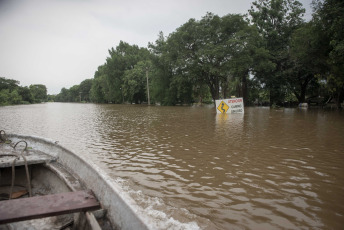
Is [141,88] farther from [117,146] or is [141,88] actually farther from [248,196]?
[248,196]

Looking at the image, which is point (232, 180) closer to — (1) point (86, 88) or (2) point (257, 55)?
(2) point (257, 55)

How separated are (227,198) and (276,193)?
Result: 90 centimetres

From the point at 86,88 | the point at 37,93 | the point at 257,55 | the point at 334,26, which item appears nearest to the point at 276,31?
the point at 257,55

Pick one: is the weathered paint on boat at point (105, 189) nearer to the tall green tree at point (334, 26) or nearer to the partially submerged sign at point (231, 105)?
the partially submerged sign at point (231, 105)

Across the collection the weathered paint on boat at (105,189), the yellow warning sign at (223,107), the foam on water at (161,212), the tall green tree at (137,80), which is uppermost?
the tall green tree at (137,80)

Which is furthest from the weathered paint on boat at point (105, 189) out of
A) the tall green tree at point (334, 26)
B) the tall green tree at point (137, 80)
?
the tall green tree at point (137, 80)

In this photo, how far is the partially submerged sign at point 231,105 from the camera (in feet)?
61.2

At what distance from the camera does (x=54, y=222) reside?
2949 millimetres

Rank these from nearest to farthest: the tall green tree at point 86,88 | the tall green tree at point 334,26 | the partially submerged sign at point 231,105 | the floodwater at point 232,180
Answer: the floodwater at point 232,180 → the tall green tree at point 334,26 → the partially submerged sign at point 231,105 → the tall green tree at point 86,88

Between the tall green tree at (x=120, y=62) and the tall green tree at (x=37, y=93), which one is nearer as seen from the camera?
the tall green tree at (x=120, y=62)

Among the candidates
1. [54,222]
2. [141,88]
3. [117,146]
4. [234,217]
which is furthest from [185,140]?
[141,88]

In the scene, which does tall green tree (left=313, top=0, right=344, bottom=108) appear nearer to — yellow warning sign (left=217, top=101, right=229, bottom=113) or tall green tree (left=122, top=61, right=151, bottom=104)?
yellow warning sign (left=217, top=101, right=229, bottom=113)

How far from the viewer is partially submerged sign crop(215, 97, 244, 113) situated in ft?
61.2

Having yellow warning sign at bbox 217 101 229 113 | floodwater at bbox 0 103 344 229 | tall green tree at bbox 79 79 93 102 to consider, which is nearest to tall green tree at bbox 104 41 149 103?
yellow warning sign at bbox 217 101 229 113
